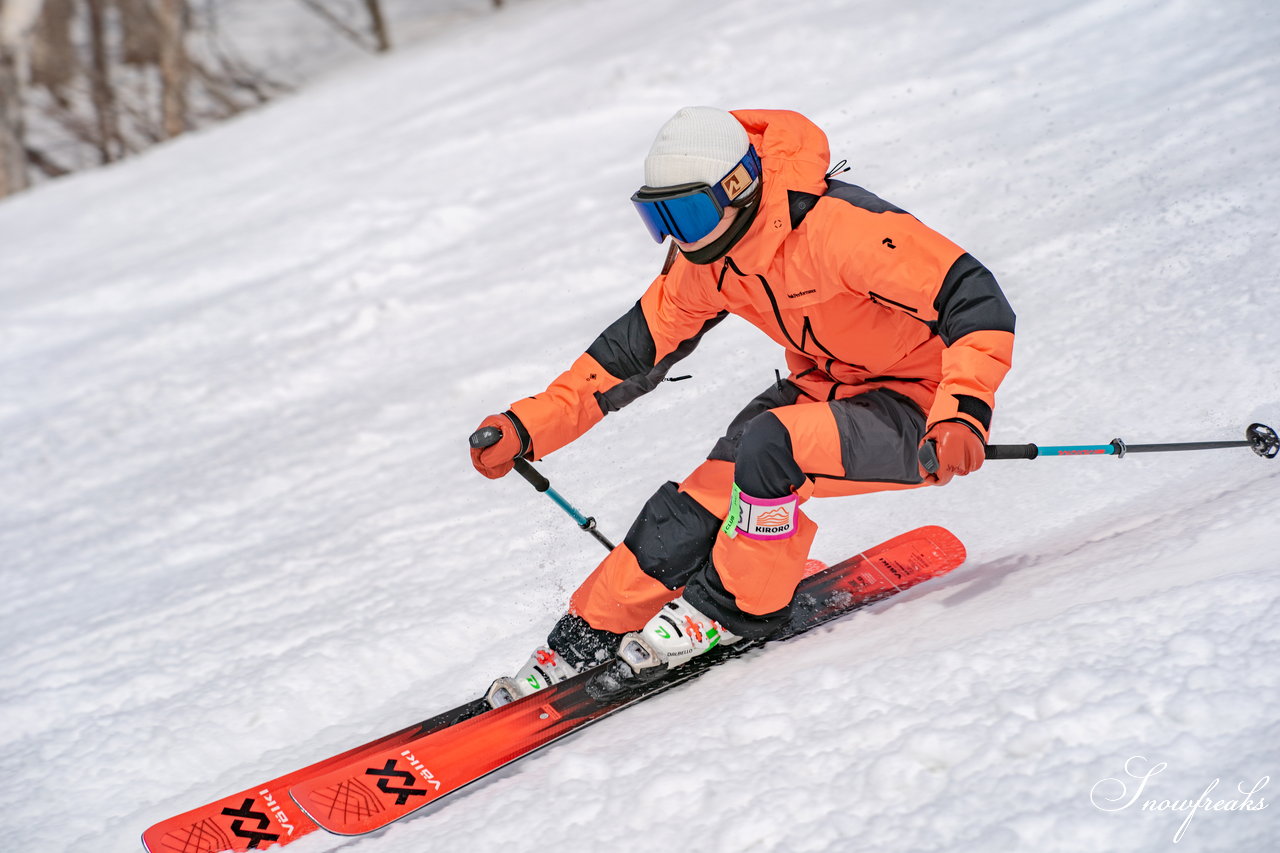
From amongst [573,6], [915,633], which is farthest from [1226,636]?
[573,6]

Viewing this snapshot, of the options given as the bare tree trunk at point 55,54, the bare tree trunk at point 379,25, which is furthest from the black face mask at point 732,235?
the bare tree trunk at point 55,54

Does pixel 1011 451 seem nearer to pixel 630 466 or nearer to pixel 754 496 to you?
pixel 754 496

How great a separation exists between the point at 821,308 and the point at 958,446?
606 mm

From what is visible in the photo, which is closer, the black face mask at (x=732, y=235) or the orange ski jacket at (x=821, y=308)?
the orange ski jacket at (x=821, y=308)

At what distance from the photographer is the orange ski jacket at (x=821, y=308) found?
246cm

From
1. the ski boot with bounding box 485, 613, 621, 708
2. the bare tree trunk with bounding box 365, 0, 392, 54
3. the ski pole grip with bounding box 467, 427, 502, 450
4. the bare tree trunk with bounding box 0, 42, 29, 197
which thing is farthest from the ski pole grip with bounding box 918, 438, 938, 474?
the bare tree trunk with bounding box 365, 0, 392, 54

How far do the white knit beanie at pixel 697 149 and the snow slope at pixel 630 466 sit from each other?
4.14ft

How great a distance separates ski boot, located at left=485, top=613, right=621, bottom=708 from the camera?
2.95 metres

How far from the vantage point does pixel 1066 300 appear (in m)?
4.82

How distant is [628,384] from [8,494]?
4456mm

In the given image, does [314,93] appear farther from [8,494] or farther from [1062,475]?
[1062,475]

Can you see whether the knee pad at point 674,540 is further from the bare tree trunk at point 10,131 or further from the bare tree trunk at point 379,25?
the bare tree trunk at point 379,25

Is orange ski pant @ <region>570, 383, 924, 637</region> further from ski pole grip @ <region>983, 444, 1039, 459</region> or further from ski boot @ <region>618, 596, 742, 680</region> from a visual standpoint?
ski pole grip @ <region>983, 444, 1039, 459</region>

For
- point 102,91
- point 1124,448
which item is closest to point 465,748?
point 1124,448
